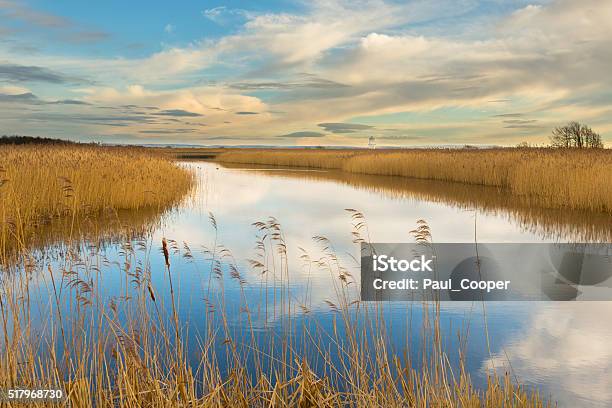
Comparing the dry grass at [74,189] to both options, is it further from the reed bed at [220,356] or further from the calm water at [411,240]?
the reed bed at [220,356]

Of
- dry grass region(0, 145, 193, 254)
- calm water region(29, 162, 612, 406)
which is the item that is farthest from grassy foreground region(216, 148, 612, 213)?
dry grass region(0, 145, 193, 254)

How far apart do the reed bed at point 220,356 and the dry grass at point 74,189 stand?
300 cm

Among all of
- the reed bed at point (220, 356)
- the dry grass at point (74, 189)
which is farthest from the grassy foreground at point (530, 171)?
the dry grass at point (74, 189)

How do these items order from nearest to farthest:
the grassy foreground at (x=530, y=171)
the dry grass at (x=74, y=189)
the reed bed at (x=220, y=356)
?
the reed bed at (x=220, y=356) → the dry grass at (x=74, y=189) → the grassy foreground at (x=530, y=171)

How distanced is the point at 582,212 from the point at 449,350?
36.5ft

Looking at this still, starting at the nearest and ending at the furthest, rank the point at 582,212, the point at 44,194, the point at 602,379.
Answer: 1. the point at 602,379
2. the point at 44,194
3. the point at 582,212

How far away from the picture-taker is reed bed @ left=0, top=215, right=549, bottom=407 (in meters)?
3.33

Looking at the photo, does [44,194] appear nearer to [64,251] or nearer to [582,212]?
[64,251]

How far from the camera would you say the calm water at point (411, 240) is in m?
4.81

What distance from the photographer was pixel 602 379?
4.46 m

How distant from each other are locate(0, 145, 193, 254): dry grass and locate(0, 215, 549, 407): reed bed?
3.00 meters

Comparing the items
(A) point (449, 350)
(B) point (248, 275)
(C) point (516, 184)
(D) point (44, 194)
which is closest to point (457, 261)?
(B) point (248, 275)

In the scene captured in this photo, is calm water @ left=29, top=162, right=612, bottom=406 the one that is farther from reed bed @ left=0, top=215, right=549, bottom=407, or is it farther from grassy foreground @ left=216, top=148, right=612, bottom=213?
grassy foreground @ left=216, top=148, right=612, bottom=213

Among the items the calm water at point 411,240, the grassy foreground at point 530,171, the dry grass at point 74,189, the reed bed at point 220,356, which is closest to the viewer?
the reed bed at point 220,356
